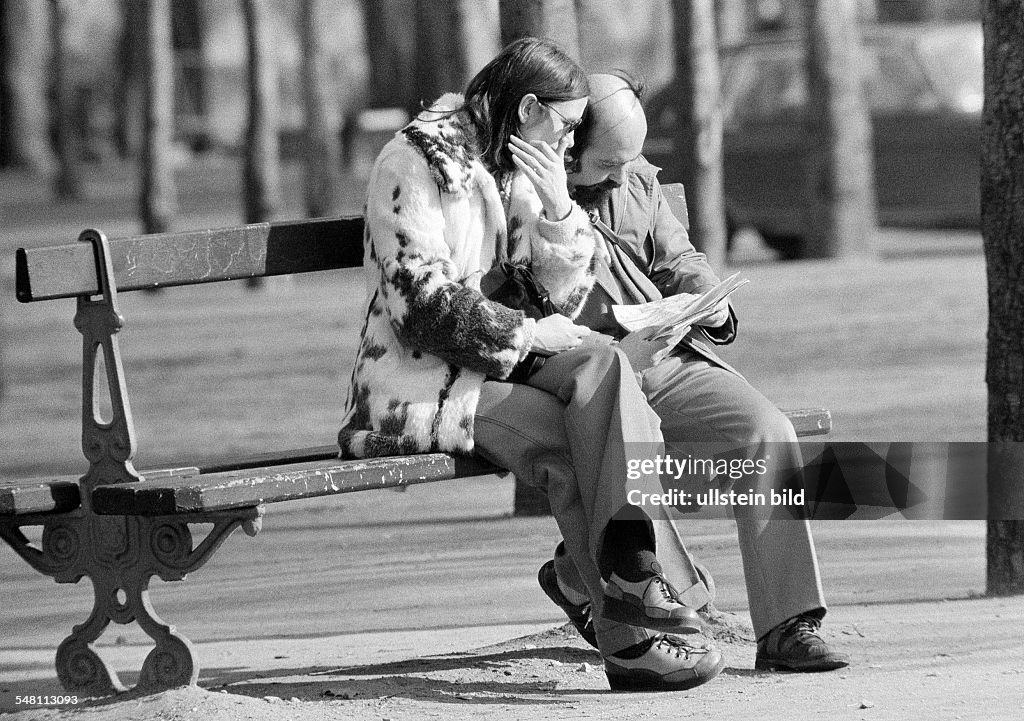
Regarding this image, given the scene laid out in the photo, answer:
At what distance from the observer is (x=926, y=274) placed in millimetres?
13836

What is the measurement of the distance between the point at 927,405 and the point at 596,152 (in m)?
4.27

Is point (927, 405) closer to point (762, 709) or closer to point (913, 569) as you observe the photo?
point (913, 569)

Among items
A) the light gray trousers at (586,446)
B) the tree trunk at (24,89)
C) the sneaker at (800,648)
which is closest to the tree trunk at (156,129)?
the light gray trousers at (586,446)

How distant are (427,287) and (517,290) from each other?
1.33 ft

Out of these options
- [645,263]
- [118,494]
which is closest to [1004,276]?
[645,263]

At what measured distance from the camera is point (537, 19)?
6508mm

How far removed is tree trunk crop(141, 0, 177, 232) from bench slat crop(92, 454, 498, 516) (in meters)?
12.2

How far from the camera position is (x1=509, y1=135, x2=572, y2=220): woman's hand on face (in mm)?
4703

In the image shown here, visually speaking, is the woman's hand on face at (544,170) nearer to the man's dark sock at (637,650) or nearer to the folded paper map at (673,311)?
the folded paper map at (673,311)

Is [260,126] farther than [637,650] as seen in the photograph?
Yes

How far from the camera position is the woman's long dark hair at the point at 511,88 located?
4715 mm

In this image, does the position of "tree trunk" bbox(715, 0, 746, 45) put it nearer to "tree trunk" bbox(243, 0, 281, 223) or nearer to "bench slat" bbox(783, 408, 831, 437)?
"tree trunk" bbox(243, 0, 281, 223)

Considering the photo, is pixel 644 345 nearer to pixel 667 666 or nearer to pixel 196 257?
pixel 667 666

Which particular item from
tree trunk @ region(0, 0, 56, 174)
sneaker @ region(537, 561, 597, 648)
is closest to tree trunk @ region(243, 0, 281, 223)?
sneaker @ region(537, 561, 597, 648)
